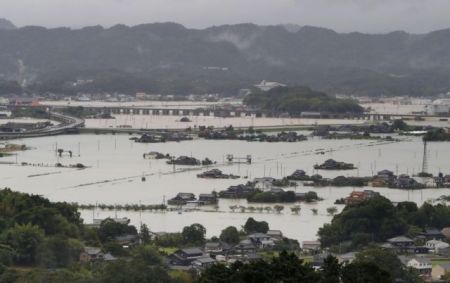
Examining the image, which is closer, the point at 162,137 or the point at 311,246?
the point at 311,246

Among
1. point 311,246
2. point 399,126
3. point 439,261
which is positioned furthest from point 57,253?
point 399,126

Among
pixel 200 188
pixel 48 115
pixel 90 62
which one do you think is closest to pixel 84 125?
pixel 48 115

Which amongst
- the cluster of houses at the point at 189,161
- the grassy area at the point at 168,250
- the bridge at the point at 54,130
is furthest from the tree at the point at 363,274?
the bridge at the point at 54,130

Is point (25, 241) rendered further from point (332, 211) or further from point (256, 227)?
point (332, 211)

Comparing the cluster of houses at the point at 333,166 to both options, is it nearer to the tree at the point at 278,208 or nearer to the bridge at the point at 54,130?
the tree at the point at 278,208

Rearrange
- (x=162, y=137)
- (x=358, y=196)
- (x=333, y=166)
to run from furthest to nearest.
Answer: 1. (x=162, y=137)
2. (x=333, y=166)
3. (x=358, y=196)

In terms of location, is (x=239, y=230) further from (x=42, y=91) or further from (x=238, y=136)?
(x=42, y=91)

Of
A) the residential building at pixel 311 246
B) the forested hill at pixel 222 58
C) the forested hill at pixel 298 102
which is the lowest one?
the residential building at pixel 311 246
